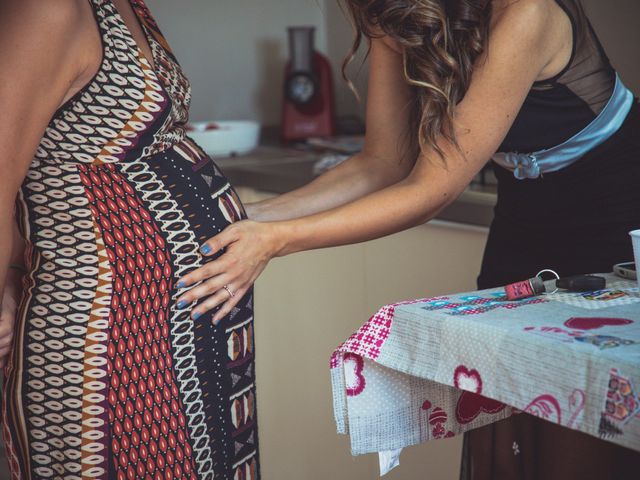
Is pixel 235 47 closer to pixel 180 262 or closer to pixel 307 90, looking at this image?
pixel 307 90

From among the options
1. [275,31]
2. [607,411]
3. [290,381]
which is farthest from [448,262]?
[275,31]

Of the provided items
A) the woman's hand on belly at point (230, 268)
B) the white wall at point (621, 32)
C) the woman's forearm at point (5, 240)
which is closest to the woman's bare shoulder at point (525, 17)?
the woman's hand on belly at point (230, 268)

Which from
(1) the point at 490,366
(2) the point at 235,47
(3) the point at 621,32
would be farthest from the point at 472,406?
(2) the point at 235,47

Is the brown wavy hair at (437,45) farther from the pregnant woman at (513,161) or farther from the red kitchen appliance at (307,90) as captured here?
the red kitchen appliance at (307,90)

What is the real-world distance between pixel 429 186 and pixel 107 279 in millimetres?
449

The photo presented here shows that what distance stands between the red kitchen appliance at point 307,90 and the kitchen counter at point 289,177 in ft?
0.54

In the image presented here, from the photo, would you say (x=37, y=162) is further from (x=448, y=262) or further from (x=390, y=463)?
(x=448, y=262)

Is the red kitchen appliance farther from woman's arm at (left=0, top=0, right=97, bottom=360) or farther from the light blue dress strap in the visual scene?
woman's arm at (left=0, top=0, right=97, bottom=360)

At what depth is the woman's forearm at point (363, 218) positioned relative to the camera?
118 cm

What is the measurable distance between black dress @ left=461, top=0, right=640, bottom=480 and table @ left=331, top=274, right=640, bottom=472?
0.30 feet

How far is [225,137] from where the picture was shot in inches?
108

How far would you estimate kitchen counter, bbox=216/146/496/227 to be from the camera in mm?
1811

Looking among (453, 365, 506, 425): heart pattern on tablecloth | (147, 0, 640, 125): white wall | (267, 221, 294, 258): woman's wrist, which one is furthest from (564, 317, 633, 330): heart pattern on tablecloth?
(147, 0, 640, 125): white wall

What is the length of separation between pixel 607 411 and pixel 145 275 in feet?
1.86
